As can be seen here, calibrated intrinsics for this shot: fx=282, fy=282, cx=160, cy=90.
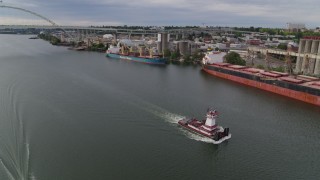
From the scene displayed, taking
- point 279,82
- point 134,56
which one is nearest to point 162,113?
point 279,82

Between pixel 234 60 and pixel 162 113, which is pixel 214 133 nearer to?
pixel 162 113

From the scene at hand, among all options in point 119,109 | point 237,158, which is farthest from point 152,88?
point 237,158

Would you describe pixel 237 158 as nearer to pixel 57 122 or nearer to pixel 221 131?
pixel 221 131

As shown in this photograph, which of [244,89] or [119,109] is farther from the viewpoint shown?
[244,89]

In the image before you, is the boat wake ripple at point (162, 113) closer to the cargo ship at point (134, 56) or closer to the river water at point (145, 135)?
the river water at point (145, 135)

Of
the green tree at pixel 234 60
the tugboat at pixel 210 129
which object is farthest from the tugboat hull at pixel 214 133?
the green tree at pixel 234 60

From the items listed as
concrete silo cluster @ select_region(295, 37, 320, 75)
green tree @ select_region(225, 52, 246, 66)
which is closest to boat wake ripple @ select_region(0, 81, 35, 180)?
green tree @ select_region(225, 52, 246, 66)
